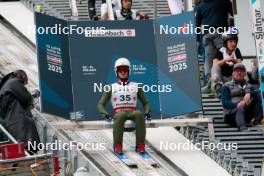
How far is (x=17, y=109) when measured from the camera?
26547 millimetres

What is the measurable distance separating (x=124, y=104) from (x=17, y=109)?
5.97 ft

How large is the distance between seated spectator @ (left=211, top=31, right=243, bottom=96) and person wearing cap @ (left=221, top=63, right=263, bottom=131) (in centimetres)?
73

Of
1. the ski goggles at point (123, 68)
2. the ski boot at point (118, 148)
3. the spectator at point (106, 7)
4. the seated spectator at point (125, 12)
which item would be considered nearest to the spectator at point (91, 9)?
the spectator at point (106, 7)

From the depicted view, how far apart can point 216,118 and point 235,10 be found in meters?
4.70

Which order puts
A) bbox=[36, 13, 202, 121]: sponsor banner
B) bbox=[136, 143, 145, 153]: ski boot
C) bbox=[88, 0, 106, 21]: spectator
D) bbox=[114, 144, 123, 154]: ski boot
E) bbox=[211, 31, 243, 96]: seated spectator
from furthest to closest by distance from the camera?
bbox=[88, 0, 106, 21]: spectator
bbox=[211, 31, 243, 96]: seated spectator
bbox=[36, 13, 202, 121]: sponsor banner
bbox=[136, 143, 145, 153]: ski boot
bbox=[114, 144, 123, 154]: ski boot

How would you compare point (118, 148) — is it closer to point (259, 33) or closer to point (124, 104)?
point (124, 104)

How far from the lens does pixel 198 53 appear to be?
30.8 meters

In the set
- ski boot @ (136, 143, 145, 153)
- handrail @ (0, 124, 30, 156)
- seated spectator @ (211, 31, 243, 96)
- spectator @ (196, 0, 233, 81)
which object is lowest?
ski boot @ (136, 143, 145, 153)

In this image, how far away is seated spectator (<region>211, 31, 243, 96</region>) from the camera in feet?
96.4

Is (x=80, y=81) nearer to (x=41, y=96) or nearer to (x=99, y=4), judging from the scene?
(x=41, y=96)

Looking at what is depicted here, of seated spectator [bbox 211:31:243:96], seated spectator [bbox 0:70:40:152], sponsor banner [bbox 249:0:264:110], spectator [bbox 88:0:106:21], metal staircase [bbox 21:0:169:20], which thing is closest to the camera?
seated spectator [bbox 0:70:40:152]

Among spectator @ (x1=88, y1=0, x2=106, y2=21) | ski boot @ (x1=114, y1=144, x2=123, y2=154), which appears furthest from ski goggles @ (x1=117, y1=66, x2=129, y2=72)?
spectator @ (x1=88, y1=0, x2=106, y2=21)

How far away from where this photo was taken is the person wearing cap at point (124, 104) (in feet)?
88.2

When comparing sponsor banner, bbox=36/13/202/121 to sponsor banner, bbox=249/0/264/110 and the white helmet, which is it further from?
the white helmet
